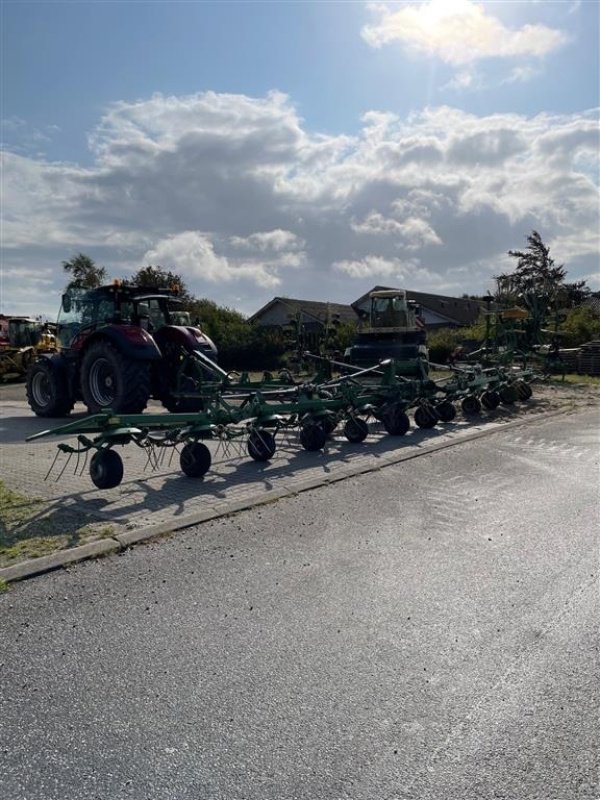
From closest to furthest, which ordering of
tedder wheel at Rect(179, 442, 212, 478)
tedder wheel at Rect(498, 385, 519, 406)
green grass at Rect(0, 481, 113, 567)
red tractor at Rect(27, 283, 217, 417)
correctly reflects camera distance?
green grass at Rect(0, 481, 113, 567), tedder wheel at Rect(179, 442, 212, 478), red tractor at Rect(27, 283, 217, 417), tedder wheel at Rect(498, 385, 519, 406)

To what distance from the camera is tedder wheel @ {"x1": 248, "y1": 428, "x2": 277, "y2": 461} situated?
8.09 metres

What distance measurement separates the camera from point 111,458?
6.22 metres

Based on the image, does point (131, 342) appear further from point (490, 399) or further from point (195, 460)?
point (490, 399)

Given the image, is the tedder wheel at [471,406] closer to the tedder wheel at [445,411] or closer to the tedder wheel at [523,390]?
the tedder wheel at [445,411]

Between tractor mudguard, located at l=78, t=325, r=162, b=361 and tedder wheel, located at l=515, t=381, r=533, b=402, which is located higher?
tractor mudguard, located at l=78, t=325, r=162, b=361

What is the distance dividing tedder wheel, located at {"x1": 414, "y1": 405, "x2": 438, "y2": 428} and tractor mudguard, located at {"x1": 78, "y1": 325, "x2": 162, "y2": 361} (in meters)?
4.22

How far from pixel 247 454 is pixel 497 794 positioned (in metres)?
6.52

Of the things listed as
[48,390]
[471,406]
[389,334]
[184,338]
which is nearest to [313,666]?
[184,338]

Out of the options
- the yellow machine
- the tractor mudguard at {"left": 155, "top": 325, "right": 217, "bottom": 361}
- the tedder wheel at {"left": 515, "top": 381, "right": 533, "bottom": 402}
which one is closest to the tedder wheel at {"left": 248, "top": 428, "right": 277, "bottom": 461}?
the tractor mudguard at {"left": 155, "top": 325, "right": 217, "bottom": 361}

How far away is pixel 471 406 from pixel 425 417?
1.94 m

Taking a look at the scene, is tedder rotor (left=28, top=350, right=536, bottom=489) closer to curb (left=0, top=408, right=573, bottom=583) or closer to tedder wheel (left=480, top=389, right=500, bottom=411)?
tedder wheel (left=480, top=389, right=500, bottom=411)

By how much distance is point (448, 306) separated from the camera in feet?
170

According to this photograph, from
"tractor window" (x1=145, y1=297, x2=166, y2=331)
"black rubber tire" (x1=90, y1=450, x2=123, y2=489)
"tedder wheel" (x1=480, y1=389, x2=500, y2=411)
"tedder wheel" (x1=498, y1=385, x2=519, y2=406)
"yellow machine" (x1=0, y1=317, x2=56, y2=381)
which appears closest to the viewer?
"black rubber tire" (x1=90, y1=450, x2=123, y2=489)

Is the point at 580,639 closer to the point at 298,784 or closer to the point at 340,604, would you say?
the point at 340,604
